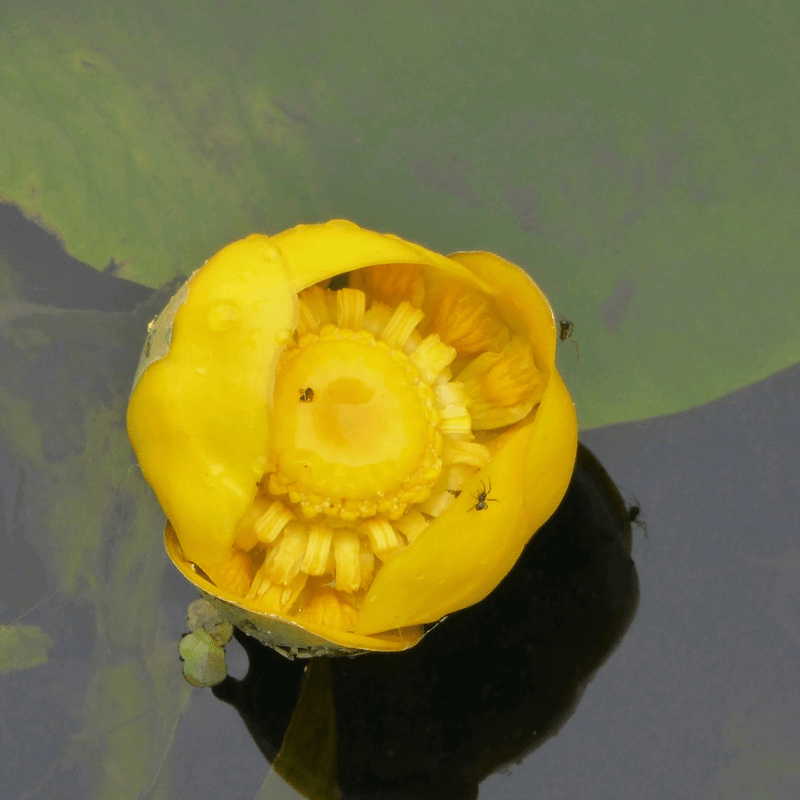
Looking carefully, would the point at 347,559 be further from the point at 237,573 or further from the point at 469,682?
the point at 469,682

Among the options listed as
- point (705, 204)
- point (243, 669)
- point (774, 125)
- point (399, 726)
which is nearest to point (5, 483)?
point (243, 669)

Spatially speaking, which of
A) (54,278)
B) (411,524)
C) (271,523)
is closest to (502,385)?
(411,524)

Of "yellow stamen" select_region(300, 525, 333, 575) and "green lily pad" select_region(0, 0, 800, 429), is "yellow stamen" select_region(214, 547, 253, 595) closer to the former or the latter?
"yellow stamen" select_region(300, 525, 333, 575)

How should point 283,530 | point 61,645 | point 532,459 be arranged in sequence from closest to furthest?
point 532,459 < point 283,530 < point 61,645

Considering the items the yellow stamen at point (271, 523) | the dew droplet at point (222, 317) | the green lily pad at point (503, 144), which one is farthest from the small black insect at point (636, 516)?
the dew droplet at point (222, 317)

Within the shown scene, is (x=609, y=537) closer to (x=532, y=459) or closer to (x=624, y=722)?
(x=624, y=722)

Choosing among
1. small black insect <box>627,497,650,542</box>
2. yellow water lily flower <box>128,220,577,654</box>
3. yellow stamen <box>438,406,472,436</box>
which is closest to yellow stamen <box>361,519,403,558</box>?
yellow water lily flower <box>128,220,577,654</box>
